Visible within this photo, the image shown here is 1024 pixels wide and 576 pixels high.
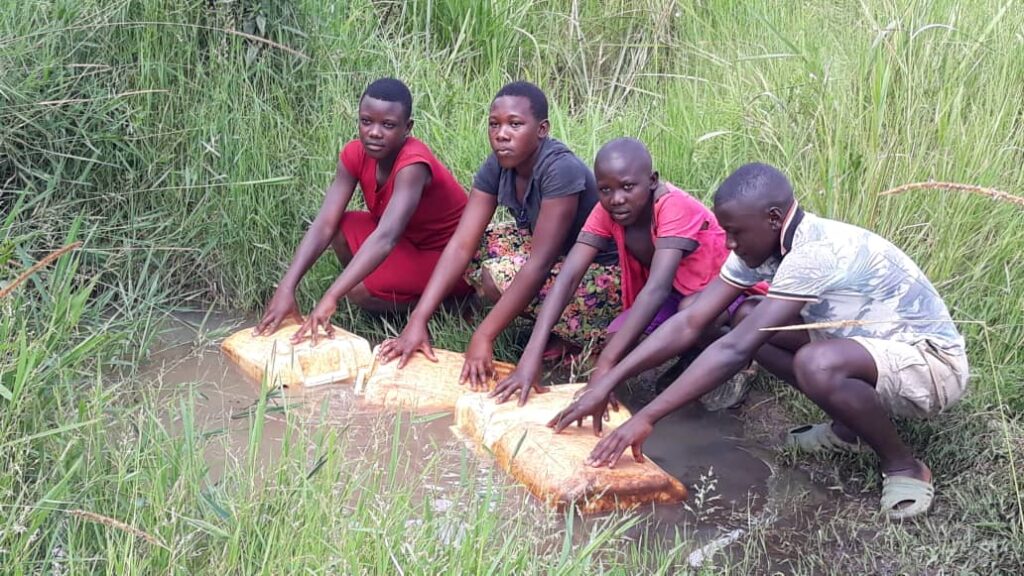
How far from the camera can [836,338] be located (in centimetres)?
319

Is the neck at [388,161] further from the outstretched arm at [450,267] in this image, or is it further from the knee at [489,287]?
the knee at [489,287]

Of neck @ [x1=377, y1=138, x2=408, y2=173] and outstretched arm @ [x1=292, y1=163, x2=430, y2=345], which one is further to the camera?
neck @ [x1=377, y1=138, x2=408, y2=173]

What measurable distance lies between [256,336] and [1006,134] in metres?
2.94

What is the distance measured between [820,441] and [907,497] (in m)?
0.41

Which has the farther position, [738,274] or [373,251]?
[373,251]

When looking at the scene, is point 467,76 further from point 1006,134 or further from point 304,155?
point 1006,134

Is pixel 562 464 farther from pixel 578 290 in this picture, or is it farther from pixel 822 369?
pixel 578 290

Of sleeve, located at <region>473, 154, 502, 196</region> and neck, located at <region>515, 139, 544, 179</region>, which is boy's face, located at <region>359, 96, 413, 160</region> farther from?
neck, located at <region>515, 139, 544, 179</region>

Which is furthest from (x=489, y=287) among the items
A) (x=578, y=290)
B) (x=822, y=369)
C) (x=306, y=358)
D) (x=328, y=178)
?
(x=822, y=369)

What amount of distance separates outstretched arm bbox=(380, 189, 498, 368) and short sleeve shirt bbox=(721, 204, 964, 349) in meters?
1.20

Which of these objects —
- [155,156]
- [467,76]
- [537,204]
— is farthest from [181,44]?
[537,204]

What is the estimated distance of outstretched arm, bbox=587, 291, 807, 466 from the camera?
9.77 ft

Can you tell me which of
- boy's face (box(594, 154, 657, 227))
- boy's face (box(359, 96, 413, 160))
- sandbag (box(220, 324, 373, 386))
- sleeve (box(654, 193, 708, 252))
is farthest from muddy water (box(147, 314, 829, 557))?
boy's face (box(359, 96, 413, 160))

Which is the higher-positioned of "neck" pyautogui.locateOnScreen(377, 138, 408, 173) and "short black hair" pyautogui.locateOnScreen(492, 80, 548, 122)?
"short black hair" pyautogui.locateOnScreen(492, 80, 548, 122)
